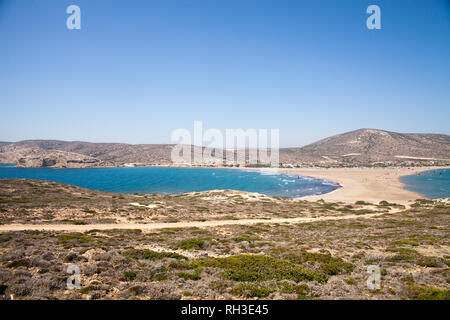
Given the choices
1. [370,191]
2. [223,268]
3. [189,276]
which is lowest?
[370,191]

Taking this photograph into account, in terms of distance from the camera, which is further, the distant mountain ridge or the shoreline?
the distant mountain ridge

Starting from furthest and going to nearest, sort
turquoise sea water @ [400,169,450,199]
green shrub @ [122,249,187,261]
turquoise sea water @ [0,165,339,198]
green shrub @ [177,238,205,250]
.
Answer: turquoise sea water @ [0,165,339,198] < turquoise sea water @ [400,169,450,199] < green shrub @ [177,238,205,250] < green shrub @ [122,249,187,261]

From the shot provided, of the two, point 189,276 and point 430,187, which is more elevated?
point 189,276

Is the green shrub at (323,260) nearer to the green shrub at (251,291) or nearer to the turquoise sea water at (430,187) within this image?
the green shrub at (251,291)

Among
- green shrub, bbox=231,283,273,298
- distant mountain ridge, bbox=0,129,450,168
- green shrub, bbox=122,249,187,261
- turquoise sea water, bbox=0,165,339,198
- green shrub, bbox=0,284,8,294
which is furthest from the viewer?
distant mountain ridge, bbox=0,129,450,168

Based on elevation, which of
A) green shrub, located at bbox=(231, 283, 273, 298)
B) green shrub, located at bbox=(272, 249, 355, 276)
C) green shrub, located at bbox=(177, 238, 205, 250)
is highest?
green shrub, located at bbox=(231, 283, 273, 298)

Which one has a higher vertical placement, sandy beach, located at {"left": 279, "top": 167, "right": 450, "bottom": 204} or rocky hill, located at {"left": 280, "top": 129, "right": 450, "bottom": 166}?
rocky hill, located at {"left": 280, "top": 129, "right": 450, "bottom": 166}

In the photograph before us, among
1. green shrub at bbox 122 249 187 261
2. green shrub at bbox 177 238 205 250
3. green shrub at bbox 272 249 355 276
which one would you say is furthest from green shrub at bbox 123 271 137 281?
green shrub at bbox 272 249 355 276

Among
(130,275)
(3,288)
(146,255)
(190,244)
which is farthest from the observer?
(190,244)

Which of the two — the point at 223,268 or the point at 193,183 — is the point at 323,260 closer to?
the point at 223,268

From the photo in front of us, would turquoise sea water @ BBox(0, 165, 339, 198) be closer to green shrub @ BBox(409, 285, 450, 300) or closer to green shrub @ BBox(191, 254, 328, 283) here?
green shrub @ BBox(191, 254, 328, 283)

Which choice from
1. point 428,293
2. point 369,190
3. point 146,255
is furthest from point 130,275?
point 369,190
